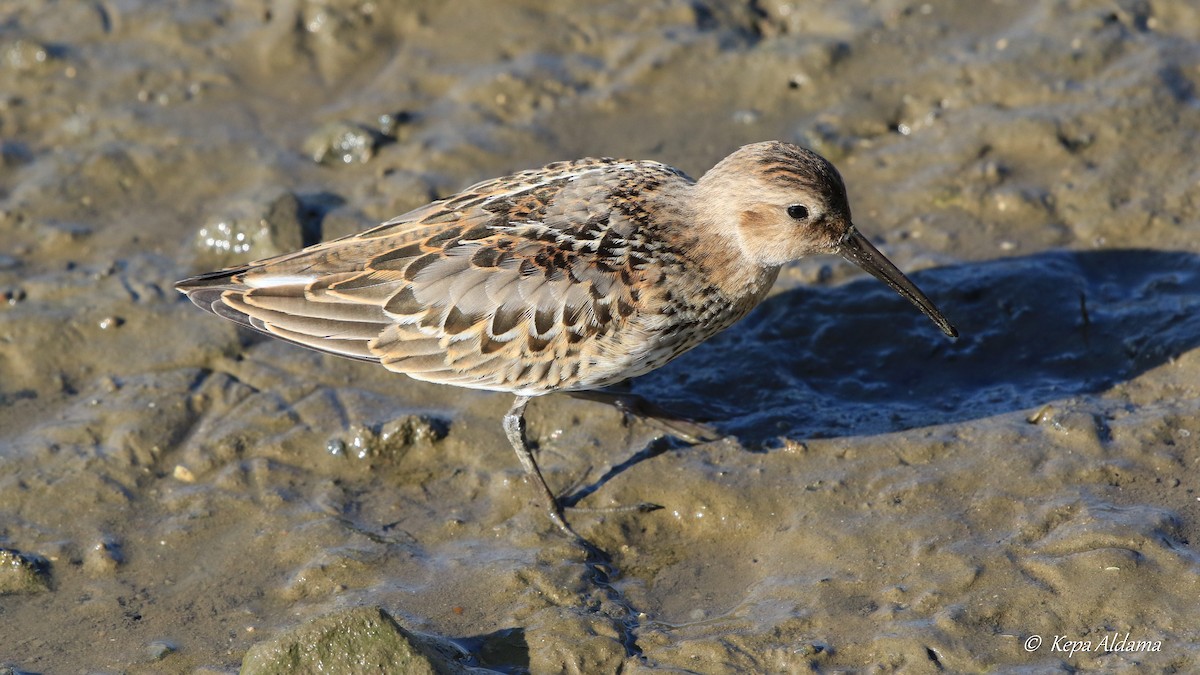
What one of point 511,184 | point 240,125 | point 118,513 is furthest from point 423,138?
point 118,513

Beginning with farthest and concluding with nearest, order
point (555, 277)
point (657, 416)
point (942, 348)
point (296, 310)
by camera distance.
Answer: point (942, 348) < point (657, 416) < point (296, 310) < point (555, 277)

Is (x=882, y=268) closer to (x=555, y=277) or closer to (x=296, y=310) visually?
(x=555, y=277)

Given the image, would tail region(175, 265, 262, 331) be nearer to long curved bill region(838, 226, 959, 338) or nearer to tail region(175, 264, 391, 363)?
tail region(175, 264, 391, 363)

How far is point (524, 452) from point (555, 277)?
3.64 ft

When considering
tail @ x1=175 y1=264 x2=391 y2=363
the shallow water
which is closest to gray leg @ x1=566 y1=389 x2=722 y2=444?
the shallow water

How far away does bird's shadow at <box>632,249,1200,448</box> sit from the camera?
767 centimetres

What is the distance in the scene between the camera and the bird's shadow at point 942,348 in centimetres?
767

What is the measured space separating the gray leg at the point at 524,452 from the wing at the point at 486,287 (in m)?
0.17

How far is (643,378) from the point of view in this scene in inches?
326

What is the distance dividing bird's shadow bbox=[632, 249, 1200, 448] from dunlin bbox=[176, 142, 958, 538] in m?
0.71

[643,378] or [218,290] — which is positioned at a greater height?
[218,290]

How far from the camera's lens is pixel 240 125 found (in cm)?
1015

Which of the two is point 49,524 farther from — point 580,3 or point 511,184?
point 580,3

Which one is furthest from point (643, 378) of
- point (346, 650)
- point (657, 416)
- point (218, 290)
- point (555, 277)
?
point (346, 650)
